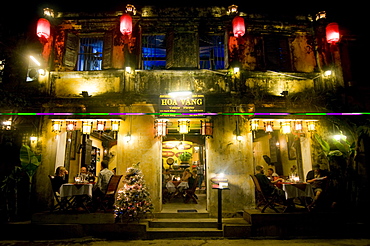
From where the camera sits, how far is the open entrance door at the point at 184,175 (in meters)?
11.0

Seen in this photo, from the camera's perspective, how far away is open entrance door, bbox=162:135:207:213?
11001 mm

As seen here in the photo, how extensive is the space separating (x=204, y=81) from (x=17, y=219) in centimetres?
915

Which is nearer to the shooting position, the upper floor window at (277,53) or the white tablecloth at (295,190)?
the white tablecloth at (295,190)

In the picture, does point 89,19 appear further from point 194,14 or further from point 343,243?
point 343,243

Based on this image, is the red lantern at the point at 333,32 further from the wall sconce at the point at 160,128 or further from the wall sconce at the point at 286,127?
the wall sconce at the point at 160,128

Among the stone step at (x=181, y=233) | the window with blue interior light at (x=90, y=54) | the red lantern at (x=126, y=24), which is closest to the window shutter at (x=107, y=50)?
the window with blue interior light at (x=90, y=54)

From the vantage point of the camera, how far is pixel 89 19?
34.2ft

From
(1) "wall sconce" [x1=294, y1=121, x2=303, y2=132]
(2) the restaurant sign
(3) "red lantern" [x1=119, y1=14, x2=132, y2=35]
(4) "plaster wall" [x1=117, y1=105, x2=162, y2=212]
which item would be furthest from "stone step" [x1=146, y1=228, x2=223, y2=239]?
(3) "red lantern" [x1=119, y1=14, x2=132, y2=35]

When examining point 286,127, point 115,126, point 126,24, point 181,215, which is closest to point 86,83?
point 115,126

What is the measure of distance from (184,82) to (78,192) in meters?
6.09

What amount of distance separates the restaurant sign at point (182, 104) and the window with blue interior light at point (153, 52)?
2603 mm

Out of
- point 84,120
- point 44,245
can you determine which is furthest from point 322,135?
point 44,245

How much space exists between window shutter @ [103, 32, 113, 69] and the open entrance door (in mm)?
4947

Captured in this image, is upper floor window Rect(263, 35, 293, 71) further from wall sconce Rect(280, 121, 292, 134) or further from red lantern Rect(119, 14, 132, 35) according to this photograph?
red lantern Rect(119, 14, 132, 35)
